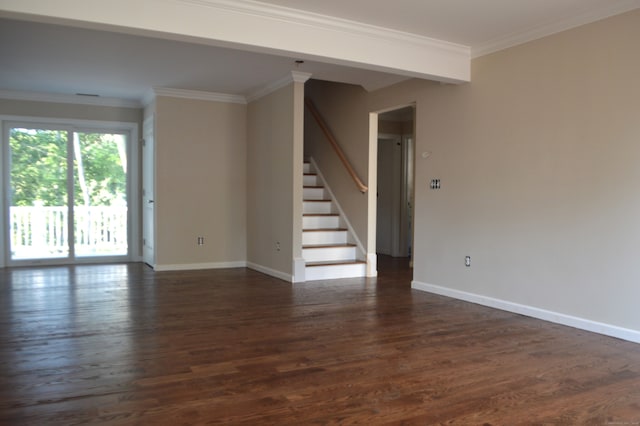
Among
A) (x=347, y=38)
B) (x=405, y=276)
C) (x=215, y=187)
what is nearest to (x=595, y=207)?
(x=347, y=38)

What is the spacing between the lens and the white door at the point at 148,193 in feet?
23.0

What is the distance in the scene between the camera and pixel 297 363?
10.1ft

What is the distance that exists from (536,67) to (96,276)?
17.9 ft

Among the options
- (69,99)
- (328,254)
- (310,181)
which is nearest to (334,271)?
(328,254)

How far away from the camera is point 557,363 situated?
124 inches

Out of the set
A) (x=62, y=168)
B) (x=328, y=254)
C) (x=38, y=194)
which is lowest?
(x=328, y=254)

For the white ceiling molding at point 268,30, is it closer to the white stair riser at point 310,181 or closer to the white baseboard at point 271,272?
the white baseboard at point 271,272

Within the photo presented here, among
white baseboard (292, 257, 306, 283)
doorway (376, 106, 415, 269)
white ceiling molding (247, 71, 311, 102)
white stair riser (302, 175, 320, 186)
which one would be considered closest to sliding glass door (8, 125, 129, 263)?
white ceiling molding (247, 71, 311, 102)

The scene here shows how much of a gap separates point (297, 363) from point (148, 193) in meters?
5.05

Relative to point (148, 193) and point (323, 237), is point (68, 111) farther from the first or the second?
point (323, 237)

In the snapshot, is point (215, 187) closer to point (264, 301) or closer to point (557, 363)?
point (264, 301)

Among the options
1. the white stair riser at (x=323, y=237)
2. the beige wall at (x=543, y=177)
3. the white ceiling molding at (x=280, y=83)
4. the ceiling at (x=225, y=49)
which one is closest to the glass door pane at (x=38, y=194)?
the ceiling at (x=225, y=49)

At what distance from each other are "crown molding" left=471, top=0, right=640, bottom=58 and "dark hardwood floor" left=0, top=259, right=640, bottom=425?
241 centimetres

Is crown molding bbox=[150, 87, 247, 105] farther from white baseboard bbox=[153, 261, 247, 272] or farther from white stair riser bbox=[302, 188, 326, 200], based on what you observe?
white baseboard bbox=[153, 261, 247, 272]
